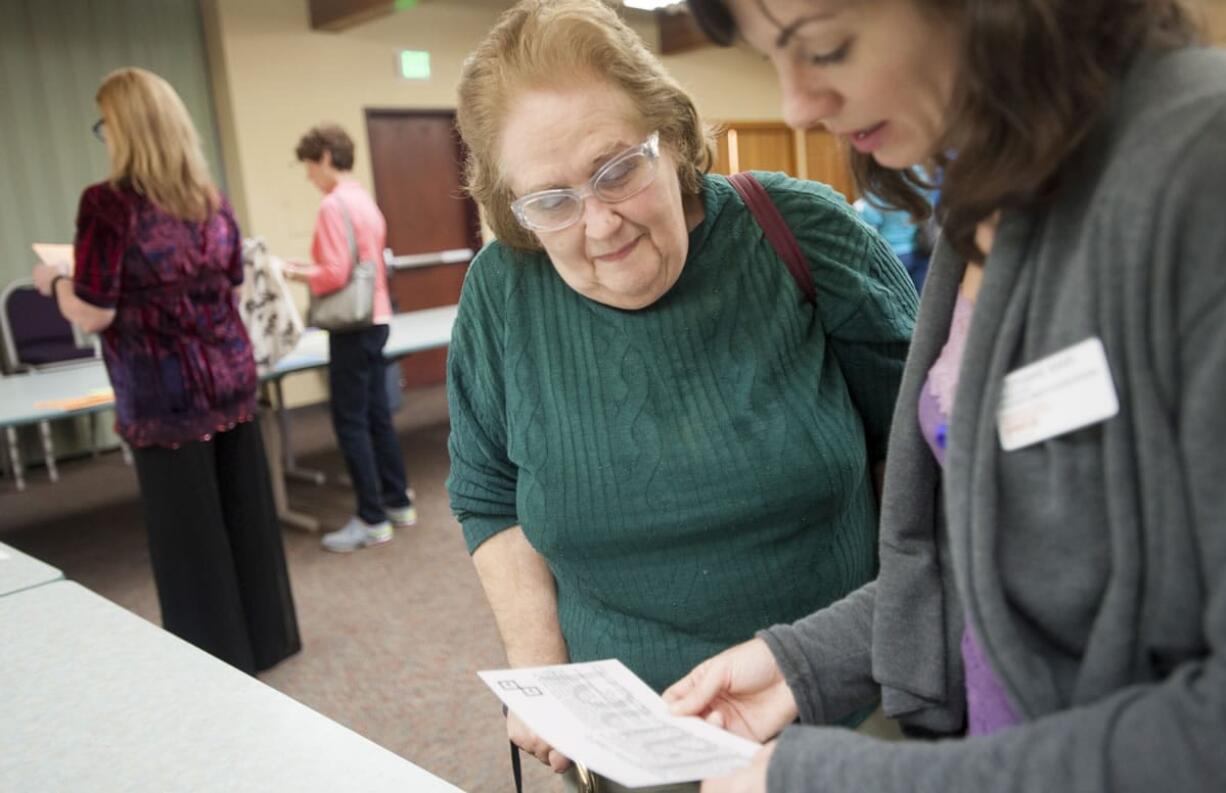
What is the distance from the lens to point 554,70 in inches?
43.6

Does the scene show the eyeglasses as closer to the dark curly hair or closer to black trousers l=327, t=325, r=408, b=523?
black trousers l=327, t=325, r=408, b=523

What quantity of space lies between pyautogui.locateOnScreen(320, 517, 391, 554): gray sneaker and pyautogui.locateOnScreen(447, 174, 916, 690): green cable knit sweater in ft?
9.47

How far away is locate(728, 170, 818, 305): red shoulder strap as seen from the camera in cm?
121

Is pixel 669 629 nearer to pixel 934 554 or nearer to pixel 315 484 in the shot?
pixel 934 554

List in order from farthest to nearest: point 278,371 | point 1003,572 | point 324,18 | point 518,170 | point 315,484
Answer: point 324,18
point 315,484
point 278,371
point 518,170
point 1003,572

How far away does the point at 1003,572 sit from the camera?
0.60 m

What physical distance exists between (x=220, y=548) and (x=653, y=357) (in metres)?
1.98

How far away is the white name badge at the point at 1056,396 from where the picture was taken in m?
0.52

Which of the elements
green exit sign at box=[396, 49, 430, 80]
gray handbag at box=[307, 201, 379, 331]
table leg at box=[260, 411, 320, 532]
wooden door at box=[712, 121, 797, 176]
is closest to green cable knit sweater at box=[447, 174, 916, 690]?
gray handbag at box=[307, 201, 379, 331]

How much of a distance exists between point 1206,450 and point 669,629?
2.58 ft

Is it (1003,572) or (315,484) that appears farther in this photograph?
(315,484)

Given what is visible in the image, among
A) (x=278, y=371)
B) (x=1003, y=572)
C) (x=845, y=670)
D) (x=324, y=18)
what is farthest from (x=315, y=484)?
(x=1003, y=572)

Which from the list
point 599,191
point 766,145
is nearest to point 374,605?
point 599,191

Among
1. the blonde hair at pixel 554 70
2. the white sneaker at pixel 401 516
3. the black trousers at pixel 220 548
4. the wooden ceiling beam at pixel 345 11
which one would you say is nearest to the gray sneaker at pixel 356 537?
the white sneaker at pixel 401 516
